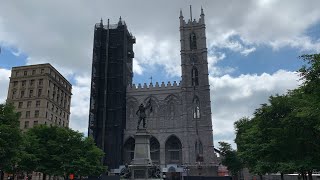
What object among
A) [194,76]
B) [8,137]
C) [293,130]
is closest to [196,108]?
[194,76]

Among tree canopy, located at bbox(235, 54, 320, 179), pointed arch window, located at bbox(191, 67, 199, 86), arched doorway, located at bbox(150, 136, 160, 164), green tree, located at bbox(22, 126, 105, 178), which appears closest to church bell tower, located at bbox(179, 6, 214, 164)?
pointed arch window, located at bbox(191, 67, 199, 86)

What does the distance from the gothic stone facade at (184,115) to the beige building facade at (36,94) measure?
1759 centimetres

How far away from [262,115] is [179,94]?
44.1 metres

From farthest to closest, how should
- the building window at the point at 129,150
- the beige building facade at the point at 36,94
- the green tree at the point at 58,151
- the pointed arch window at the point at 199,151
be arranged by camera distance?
the building window at the point at 129,150 < the beige building facade at the point at 36,94 < the pointed arch window at the point at 199,151 < the green tree at the point at 58,151

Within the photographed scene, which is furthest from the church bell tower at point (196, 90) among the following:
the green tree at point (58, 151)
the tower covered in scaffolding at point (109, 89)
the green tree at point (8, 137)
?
the green tree at point (8, 137)

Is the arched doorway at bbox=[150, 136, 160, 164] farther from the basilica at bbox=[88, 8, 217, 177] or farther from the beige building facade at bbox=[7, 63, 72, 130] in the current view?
the beige building facade at bbox=[7, 63, 72, 130]

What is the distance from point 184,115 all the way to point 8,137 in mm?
46807

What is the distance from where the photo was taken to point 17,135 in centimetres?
2962

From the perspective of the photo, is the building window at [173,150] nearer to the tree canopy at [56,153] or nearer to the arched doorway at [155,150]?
the arched doorway at [155,150]

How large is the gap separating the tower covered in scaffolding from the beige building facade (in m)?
8.76

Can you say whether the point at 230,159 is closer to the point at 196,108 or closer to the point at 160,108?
the point at 196,108

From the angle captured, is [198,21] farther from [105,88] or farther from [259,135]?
[259,135]

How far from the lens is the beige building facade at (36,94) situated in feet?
229

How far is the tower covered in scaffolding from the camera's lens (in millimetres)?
71562
